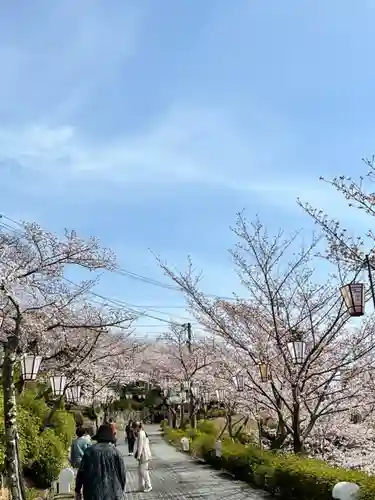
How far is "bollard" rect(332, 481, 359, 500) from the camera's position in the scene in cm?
676

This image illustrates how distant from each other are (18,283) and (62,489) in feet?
12.7

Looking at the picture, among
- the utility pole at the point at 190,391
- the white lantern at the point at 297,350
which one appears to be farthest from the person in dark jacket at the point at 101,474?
the utility pole at the point at 190,391

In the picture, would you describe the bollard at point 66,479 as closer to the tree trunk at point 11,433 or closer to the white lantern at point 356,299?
the tree trunk at point 11,433

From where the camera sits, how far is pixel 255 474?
38.5ft

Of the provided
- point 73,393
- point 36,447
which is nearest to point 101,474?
point 36,447

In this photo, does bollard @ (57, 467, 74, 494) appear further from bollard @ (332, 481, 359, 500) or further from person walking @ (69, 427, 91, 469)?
bollard @ (332, 481, 359, 500)

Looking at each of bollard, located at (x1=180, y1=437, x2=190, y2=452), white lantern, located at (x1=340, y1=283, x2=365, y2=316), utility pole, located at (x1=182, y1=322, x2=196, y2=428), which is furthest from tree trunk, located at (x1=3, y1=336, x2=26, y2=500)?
utility pole, located at (x1=182, y1=322, x2=196, y2=428)

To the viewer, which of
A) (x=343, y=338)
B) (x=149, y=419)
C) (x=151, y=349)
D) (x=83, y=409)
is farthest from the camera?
(x=149, y=419)

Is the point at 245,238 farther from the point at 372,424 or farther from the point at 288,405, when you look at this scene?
the point at 372,424

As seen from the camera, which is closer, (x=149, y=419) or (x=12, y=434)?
(x=12, y=434)

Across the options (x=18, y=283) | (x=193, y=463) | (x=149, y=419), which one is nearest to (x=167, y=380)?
(x=149, y=419)

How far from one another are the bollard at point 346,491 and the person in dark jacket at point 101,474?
8.78 feet

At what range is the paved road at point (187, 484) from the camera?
10.9 meters

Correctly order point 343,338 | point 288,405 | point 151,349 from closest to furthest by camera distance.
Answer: point 288,405
point 343,338
point 151,349
